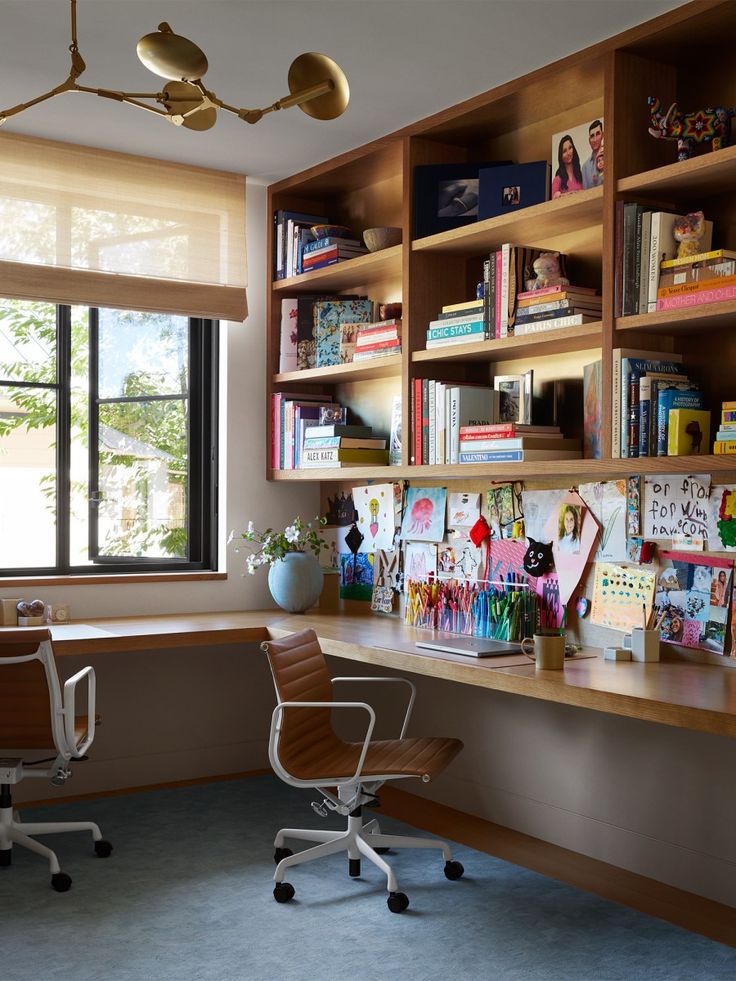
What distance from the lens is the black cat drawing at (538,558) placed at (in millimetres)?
3668

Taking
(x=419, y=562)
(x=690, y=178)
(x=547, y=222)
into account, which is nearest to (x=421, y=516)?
(x=419, y=562)

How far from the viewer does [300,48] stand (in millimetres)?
3199

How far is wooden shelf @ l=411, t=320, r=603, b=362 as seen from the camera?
3205 mm

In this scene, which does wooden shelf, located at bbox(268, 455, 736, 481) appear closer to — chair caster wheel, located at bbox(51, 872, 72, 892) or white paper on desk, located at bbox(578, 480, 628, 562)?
white paper on desk, located at bbox(578, 480, 628, 562)

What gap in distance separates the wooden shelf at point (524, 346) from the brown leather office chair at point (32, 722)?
162 centimetres

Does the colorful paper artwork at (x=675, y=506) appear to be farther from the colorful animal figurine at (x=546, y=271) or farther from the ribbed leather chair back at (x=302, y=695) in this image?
the ribbed leather chair back at (x=302, y=695)

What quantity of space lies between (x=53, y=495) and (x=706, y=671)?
108 inches

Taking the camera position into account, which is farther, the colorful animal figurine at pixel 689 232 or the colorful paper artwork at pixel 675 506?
the colorful paper artwork at pixel 675 506

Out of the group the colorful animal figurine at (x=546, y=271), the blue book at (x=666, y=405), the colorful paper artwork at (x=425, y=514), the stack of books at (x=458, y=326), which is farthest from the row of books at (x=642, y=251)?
the colorful paper artwork at (x=425, y=514)

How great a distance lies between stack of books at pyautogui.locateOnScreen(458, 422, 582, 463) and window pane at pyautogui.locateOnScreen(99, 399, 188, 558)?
1.67 metres

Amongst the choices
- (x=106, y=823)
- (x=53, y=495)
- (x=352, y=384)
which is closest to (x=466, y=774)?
(x=106, y=823)

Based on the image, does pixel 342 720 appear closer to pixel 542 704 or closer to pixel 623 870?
pixel 542 704

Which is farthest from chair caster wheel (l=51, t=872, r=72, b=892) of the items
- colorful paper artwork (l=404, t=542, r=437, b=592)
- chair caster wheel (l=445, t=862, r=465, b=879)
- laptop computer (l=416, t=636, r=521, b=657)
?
colorful paper artwork (l=404, t=542, r=437, b=592)

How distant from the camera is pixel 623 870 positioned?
11.3 feet
